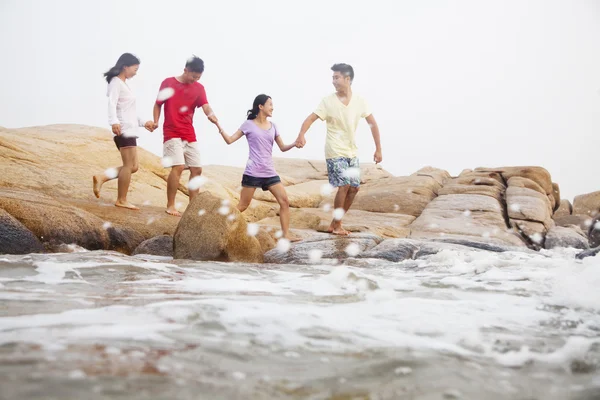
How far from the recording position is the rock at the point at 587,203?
2620 centimetres

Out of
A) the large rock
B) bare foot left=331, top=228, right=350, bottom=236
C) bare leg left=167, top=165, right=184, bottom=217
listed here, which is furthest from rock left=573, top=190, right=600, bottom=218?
bare leg left=167, top=165, right=184, bottom=217

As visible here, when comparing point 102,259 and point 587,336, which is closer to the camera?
point 587,336

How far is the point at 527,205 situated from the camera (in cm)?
1569

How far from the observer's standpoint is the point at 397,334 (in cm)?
262

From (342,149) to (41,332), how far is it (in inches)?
256

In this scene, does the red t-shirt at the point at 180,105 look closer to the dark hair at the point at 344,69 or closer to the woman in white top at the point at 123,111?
the woman in white top at the point at 123,111

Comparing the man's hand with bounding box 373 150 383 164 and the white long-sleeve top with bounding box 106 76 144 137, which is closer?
the white long-sleeve top with bounding box 106 76 144 137

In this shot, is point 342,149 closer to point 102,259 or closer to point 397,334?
point 102,259

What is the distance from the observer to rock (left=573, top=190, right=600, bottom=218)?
26203 mm

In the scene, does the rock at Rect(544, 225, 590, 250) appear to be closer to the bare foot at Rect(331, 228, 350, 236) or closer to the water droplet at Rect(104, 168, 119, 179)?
the bare foot at Rect(331, 228, 350, 236)

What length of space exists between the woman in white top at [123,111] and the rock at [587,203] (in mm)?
23580

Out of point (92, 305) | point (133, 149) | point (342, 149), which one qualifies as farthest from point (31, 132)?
point (92, 305)

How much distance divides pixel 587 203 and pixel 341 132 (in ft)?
73.5

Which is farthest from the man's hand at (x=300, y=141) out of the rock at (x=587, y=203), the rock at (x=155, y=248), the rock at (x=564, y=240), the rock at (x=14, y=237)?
the rock at (x=587, y=203)
